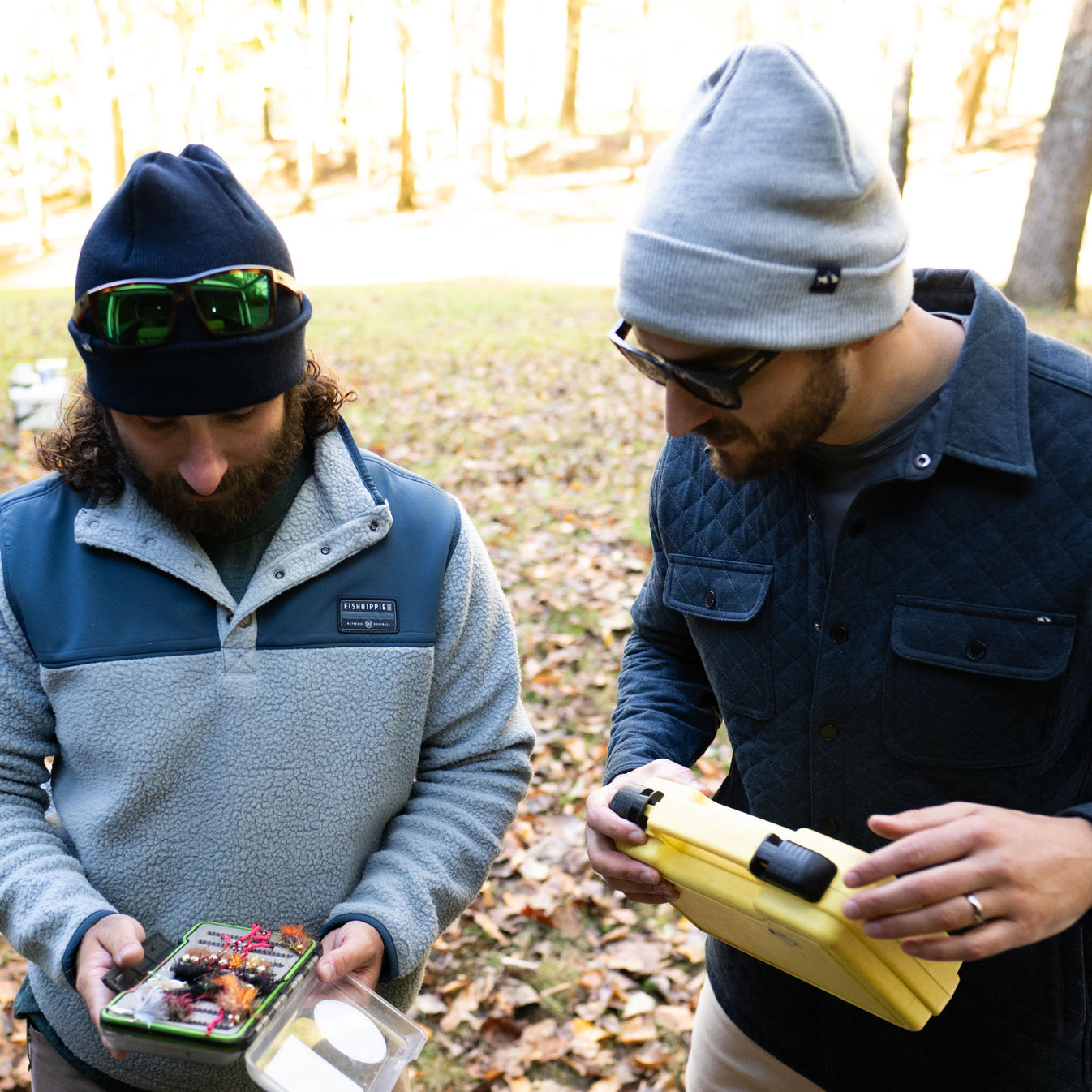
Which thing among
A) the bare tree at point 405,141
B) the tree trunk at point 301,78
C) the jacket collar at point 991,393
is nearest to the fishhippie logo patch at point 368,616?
the jacket collar at point 991,393

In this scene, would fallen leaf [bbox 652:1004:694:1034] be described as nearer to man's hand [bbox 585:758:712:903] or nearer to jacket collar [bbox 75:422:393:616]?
man's hand [bbox 585:758:712:903]

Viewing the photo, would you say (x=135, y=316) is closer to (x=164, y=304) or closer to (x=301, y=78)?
(x=164, y=304)

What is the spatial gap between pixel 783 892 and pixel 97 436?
1611mm

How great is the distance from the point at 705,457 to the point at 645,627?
0.47 m

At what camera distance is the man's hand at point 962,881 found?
1.47m

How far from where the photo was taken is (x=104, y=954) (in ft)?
6.08

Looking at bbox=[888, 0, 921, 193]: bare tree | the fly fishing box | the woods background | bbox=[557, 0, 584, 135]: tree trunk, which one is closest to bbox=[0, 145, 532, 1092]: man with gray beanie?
the fly fishing box

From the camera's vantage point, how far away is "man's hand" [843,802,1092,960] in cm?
147

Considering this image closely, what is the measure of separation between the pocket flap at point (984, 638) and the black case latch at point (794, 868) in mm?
433

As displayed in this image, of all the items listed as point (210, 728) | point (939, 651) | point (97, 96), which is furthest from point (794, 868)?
point (97, 96)

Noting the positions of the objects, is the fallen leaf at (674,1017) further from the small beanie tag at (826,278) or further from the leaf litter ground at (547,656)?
the small beanie tag at (826,278)

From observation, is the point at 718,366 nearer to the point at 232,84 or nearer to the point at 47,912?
the point at 47,912

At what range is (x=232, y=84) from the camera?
130 ft

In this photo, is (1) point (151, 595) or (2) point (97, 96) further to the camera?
(2) point (97, 96)
